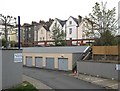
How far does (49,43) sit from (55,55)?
1627 centimetres

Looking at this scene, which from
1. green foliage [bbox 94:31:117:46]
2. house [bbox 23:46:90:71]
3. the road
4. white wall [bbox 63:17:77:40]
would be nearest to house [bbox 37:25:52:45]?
white wall [bbox 63:17:77:40]

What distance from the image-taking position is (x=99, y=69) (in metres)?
36.1

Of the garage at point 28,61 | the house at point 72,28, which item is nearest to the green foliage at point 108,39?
the garage at point 28,61

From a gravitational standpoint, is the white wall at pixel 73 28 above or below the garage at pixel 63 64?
above

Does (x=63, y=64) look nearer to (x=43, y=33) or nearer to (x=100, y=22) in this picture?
(x=100, y=22)

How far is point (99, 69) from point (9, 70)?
47.1 ft

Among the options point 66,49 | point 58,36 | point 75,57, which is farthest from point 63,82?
point 58,36

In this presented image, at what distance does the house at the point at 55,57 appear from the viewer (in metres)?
45.8

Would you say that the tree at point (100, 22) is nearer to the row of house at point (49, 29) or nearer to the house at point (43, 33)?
the row of house at point (49, 29)

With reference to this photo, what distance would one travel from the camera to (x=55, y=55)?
4956cm

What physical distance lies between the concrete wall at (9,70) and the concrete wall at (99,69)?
11851 mm

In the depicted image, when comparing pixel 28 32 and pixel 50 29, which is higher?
pixel 50 29

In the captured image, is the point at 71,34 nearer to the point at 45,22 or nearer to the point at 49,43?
the point at 49,43

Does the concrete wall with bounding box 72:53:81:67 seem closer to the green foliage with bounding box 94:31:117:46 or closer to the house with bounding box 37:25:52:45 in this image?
the green foliage with bounding box 94:31:117:46
